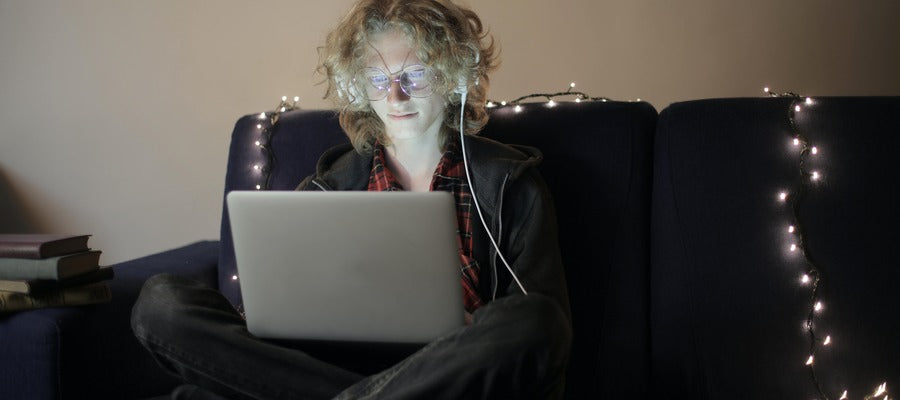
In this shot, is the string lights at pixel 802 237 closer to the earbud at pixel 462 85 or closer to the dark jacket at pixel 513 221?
the dark jacket at pixel 513 221

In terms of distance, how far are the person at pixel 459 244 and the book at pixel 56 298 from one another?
15cm

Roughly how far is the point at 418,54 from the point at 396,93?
0.28ft

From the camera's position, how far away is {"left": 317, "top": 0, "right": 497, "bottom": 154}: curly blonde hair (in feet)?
4.78

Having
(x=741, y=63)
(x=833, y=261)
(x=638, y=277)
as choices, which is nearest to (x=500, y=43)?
(x=741, y=63)

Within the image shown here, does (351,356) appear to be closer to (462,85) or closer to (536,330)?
(536,330)

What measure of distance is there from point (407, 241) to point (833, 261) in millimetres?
858

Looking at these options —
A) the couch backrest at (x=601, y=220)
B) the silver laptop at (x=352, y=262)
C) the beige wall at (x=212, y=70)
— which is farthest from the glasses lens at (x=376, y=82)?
the beige wall at (x=212, y=70)

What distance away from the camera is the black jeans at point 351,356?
103 cm

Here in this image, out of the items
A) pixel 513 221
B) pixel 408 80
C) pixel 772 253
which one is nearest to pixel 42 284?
pixel 408 80

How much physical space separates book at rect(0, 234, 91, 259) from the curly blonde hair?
1.90 ft

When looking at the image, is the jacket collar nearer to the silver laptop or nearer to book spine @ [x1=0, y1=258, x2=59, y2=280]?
the silver laptop

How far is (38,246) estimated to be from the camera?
1393mm

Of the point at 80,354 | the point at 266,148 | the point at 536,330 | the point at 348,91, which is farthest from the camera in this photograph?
the point at 266,148

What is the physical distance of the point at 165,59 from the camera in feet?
7.46
